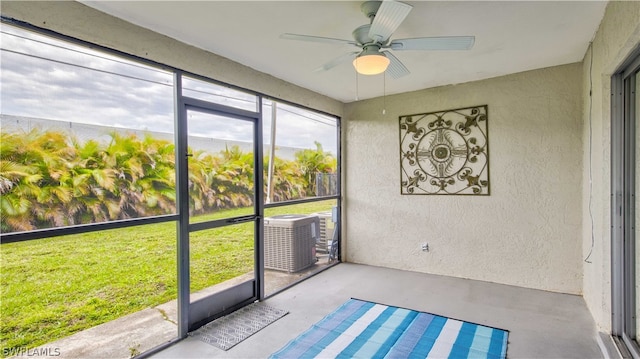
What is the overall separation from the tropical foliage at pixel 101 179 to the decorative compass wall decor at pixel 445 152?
2.17m

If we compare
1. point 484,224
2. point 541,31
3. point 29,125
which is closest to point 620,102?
point 541,31

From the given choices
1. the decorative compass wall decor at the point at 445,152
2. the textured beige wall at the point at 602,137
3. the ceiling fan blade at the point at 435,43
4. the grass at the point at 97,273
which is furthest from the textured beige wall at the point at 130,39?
the textured beige wall at the point at 602,137

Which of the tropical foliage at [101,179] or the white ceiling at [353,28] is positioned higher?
the white ceiling at [353,28]

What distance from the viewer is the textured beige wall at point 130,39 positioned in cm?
188

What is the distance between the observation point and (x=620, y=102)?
7.45 ft

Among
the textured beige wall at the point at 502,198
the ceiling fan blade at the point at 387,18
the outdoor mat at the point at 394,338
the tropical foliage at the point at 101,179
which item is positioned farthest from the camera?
the textured beige wall at the point at 502,198

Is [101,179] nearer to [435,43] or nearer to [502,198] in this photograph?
[435,43]

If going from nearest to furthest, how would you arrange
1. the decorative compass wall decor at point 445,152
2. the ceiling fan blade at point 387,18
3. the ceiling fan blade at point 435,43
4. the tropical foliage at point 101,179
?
the ceiling fan blade at point 387,18
the tropical foliage at point 101,179
the ceiling fan blade at point 435,43
the decorative compass wall decor at point 445,152

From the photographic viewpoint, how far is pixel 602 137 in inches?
95.7

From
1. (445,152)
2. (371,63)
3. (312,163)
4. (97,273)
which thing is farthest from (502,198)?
(97,273)

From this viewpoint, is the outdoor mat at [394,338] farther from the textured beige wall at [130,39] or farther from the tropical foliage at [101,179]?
the textured beige wall at [130,39]

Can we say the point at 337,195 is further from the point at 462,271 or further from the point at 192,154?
the point at 192,154

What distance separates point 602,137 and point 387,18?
2000 millimetres

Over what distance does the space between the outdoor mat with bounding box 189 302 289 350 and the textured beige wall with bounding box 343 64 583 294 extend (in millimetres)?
2002
